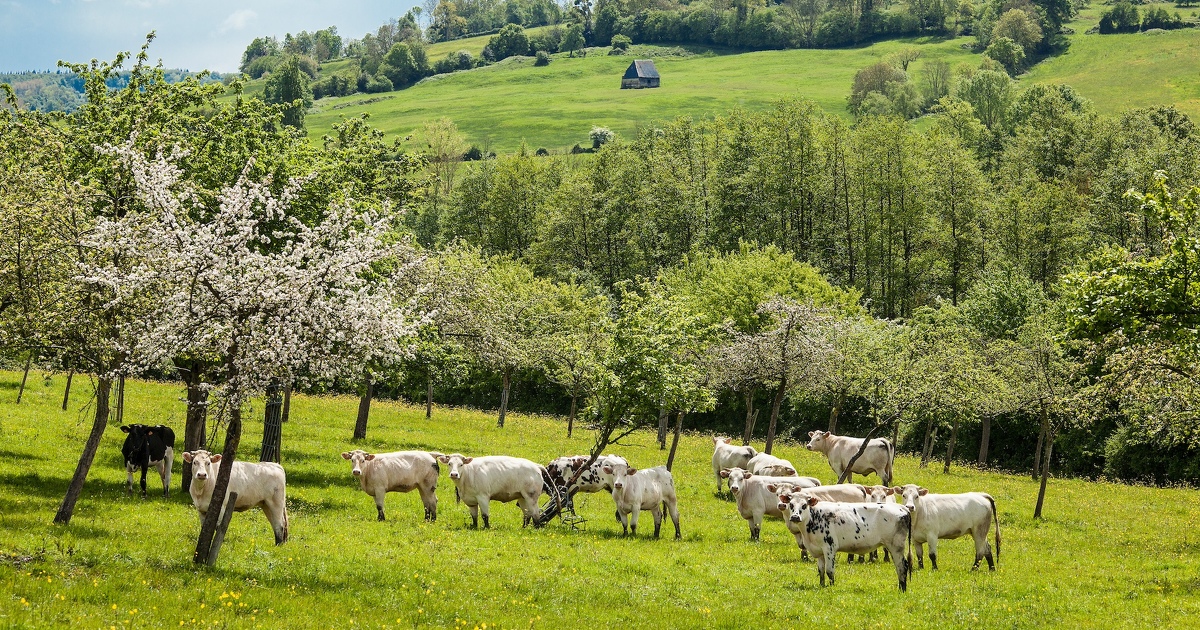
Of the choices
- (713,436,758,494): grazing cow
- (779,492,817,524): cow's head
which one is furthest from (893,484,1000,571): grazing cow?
(713,436,758,494): grazing cow

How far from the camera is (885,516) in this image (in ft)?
69.5

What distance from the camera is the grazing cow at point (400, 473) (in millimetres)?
27031

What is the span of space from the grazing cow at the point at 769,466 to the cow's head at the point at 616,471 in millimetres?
4873

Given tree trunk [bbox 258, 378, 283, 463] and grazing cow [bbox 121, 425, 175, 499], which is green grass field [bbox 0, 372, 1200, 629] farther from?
tree trunk [bbox 258, 378, 283, 463]

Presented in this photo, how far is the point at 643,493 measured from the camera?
27.2 metres

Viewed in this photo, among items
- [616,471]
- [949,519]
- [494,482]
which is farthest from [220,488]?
[949,519]

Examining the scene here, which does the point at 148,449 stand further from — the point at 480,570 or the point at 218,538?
the point at 480,570

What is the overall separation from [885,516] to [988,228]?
77.2 m

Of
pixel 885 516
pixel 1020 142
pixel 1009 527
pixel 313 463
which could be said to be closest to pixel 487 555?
pixel 885 516

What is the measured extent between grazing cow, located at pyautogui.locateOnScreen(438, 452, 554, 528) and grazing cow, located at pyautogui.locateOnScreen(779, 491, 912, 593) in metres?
8.14

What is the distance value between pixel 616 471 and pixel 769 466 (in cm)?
666

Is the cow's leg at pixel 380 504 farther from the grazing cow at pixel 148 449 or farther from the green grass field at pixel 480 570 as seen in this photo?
the grazing cow at pixel 148 449

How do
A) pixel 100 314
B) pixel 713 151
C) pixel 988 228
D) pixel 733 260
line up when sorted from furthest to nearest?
pixel 713 151, pixel 988 228, pixel 733 260, pixel 100 314

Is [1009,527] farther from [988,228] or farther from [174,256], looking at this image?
[988,228]
